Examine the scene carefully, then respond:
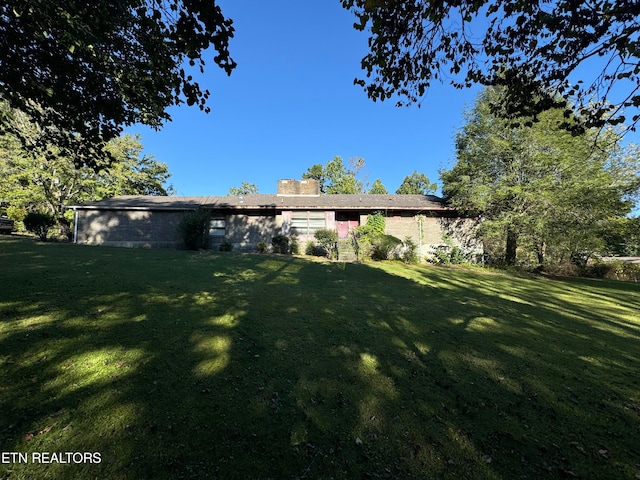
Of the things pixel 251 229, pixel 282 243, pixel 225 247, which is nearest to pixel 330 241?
pixel 282 243

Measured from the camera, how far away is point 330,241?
16.9 meters

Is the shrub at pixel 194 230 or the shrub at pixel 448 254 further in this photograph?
the shrub at pixel 448 254

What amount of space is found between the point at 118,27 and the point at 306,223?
14.5m

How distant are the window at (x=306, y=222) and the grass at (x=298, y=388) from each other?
12573 mm

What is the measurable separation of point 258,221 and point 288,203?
7.66 ft

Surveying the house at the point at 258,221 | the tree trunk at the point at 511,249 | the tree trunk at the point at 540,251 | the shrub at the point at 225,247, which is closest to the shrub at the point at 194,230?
the shrub at the point at 225,247

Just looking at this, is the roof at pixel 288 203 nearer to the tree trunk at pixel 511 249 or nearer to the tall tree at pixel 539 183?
the tall tree at pixel 539 183

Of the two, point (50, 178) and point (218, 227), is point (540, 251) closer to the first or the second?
point (218, 227)

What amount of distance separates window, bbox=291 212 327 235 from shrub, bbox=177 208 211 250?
17.6ft

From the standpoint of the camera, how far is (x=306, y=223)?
1916cm

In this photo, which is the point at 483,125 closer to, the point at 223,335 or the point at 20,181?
the point at 223,335

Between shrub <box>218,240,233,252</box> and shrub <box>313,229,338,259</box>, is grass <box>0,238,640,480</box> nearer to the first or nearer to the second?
shrub <box>313,229,338,259</box>

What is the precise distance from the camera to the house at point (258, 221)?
729 inches

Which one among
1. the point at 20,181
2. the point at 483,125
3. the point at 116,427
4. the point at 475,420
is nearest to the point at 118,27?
the point at 116,427
